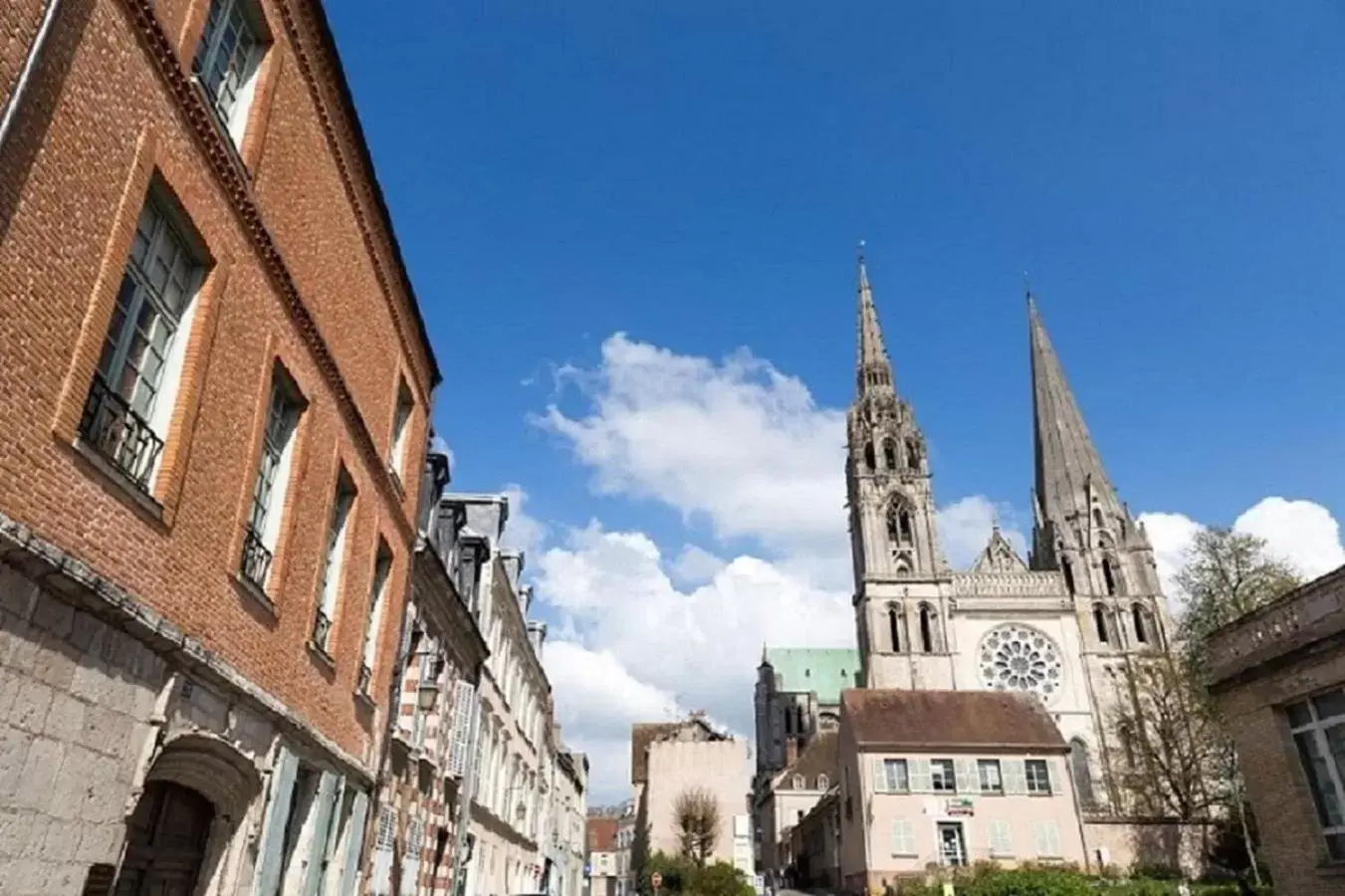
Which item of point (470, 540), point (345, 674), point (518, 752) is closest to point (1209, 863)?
point (518, 752)

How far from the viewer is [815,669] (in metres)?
108

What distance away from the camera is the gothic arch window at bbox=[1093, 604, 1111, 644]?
60.3m

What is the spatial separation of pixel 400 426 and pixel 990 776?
28.8m

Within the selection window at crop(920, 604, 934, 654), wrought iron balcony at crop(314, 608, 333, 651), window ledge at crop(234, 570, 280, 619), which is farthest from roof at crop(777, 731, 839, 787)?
window ledge at crop(234, 570, 280, 619)

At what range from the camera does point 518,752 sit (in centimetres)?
2495

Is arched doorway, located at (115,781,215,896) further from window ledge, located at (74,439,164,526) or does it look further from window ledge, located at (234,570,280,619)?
window ledge, located at (74,439,164,526)

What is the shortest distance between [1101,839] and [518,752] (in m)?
22.4

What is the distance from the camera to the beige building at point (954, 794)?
103ft

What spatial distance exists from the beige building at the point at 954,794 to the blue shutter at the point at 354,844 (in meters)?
25.2

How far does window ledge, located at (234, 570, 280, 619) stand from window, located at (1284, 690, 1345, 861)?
1334cm

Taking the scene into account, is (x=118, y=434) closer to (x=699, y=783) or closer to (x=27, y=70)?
(x=27, y=70)

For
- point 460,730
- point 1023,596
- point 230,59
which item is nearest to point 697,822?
point 1023,596

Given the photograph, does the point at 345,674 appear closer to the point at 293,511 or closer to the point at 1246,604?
the point at 293,511

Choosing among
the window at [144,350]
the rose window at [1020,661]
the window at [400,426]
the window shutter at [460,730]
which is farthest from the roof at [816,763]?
the window at [144,350]
